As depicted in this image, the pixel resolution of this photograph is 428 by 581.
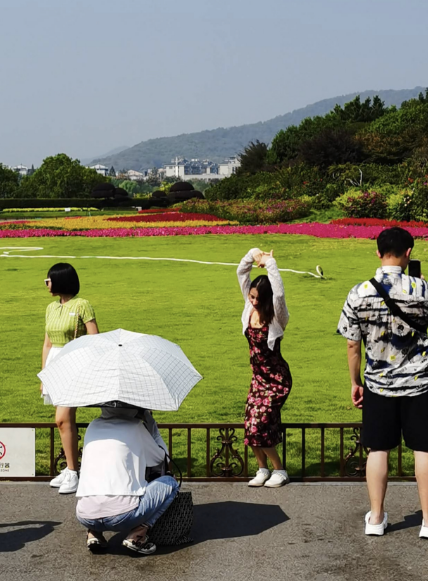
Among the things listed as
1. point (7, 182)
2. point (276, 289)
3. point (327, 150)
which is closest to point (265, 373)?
point (276, 289)

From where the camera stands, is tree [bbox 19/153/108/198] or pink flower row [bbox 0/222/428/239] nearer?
pink flower row [bbox 0/222/428/239]

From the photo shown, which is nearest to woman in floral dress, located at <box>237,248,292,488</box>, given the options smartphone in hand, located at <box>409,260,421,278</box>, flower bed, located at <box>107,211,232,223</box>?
smartphone in hand, located at <box>409,260,421,278</box>

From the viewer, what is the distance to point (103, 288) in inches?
671

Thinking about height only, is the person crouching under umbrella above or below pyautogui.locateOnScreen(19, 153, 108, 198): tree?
below

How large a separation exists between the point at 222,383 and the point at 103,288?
777 cm

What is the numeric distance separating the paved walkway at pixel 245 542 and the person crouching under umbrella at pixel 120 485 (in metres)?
0.14

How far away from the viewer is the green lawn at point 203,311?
890cm

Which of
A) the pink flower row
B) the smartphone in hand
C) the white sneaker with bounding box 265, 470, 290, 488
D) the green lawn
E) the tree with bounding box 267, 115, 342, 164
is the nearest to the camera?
the smartphone in hand

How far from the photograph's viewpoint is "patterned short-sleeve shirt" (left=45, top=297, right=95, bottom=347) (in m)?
6.04

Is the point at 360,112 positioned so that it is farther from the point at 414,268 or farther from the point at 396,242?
the point at 396,242

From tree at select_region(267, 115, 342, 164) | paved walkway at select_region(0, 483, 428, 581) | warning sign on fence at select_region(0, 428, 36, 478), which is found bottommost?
paved walkway at select_region(0, 483, 428, 581)

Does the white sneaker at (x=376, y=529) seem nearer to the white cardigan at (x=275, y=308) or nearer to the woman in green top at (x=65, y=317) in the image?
the white cardigan at (x=275, y=308)

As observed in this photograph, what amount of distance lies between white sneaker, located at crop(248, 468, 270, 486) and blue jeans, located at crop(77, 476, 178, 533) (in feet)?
3.59

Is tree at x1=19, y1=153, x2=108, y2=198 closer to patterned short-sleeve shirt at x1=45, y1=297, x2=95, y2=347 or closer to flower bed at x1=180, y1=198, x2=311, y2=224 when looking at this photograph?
flower bed at x1=180, y1=198, x2=311, y2=224
